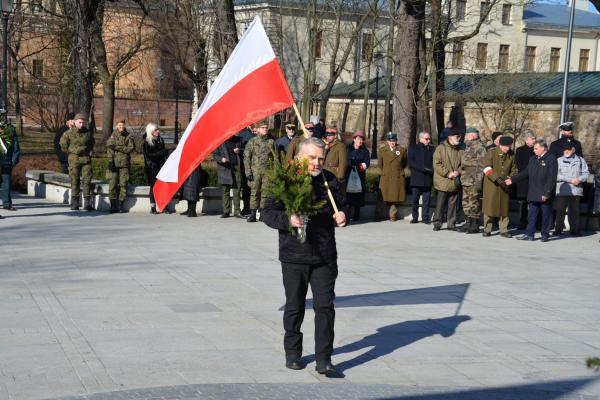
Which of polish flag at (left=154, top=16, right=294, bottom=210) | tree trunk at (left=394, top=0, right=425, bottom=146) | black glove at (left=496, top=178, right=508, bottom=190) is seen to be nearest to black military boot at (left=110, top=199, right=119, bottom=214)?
tree trunk at (left=394, top=0, right=425, bottom=146)

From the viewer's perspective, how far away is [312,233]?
295 inches

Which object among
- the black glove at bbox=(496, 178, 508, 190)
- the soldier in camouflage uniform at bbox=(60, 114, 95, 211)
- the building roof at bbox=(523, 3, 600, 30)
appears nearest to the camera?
the black glove at bbox=(496, 178, 508, 190)

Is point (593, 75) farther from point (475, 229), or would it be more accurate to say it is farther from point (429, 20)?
point (475, 229)

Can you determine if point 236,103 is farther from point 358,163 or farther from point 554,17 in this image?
point 554,17

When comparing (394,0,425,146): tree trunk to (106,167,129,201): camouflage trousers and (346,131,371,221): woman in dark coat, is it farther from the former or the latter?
(106,167,129,201): camouflage trousers

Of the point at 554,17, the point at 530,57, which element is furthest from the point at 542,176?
the point at 554,17

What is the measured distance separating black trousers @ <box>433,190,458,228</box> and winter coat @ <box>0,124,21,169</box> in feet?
25.4

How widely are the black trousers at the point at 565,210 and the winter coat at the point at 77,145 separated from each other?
28.1 feet

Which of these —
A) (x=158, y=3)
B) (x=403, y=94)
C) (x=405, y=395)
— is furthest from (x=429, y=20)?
(x=405, y=395)

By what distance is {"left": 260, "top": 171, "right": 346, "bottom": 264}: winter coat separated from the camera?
24.5ft

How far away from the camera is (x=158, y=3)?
3150 centimetres

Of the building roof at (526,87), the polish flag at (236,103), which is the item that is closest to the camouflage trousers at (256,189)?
the polish flag at (236,103)

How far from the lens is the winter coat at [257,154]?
17078mm

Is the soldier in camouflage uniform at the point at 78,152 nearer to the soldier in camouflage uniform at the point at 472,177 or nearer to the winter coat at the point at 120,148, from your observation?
the winter coat at the point at 120,148
